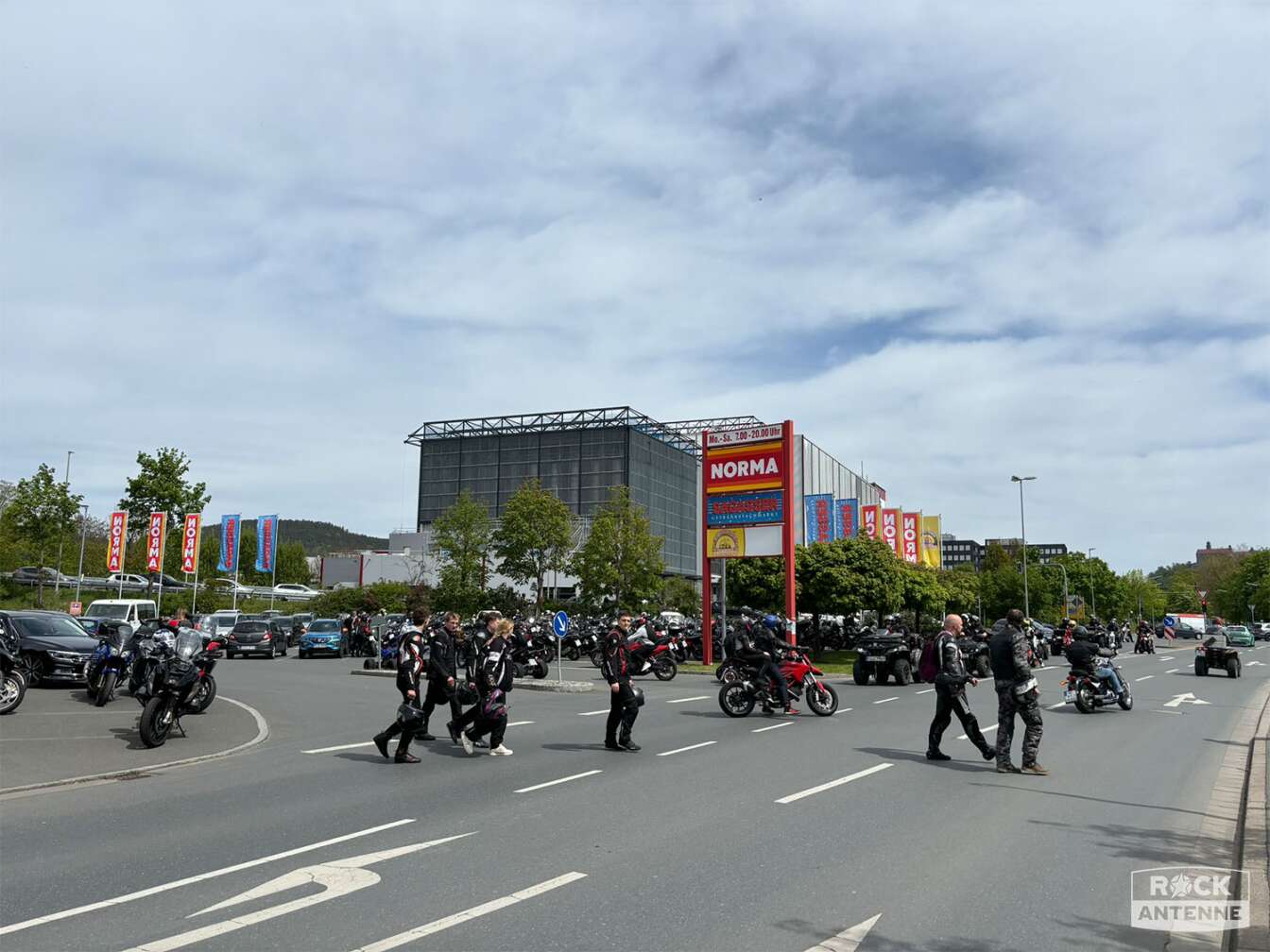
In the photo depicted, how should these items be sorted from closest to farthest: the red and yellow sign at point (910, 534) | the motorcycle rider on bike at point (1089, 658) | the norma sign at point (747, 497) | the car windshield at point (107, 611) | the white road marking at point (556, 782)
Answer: the white road marking at point (556, 782) → the motorcycle rider on bike at point (1089, 658) → the car windshield at point (107, 611) → the norma sign at point (747, 497) → the red and yellow sign at point (910, 534)

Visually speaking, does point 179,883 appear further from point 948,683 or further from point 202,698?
point 202,698

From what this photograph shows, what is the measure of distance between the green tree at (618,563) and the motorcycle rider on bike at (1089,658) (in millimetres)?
29606

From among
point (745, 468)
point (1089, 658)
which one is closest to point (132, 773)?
point (1089, 658)

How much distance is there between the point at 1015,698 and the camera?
35.6 ft

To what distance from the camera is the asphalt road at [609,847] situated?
530 centimetres

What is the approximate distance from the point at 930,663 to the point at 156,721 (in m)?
10.1

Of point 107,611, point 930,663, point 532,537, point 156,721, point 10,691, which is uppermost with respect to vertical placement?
point 532,537

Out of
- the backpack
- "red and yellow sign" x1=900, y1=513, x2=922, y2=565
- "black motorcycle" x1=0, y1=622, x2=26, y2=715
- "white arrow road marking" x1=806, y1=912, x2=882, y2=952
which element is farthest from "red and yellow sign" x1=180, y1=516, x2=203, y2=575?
"red and yellow sign" x1=900, y1=513, x2=922, y2=565

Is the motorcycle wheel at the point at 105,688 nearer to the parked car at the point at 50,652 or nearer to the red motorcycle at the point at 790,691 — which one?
the parked car at the point at 50,652

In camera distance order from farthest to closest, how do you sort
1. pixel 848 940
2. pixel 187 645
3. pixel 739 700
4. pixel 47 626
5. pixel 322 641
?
pixel 322 641 < pixel 47 626 < pixel 739 700 < pixel 187 645 < pixel 848 940

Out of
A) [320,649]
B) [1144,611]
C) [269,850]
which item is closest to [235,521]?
[320,649]

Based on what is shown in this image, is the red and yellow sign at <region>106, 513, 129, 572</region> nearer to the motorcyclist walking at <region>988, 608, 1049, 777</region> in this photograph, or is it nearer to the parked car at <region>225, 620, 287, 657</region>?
the parked car at <region>225, 620, 287, 657</region>

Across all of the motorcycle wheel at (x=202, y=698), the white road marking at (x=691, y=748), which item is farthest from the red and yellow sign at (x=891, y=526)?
the motorcycle wheel at (x=202, y=698)

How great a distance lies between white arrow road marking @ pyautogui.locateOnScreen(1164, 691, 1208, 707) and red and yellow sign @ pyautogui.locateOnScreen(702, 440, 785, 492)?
42.4 feet
